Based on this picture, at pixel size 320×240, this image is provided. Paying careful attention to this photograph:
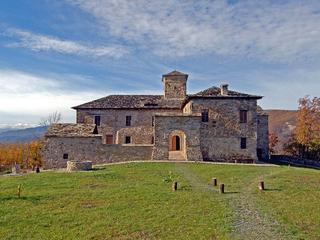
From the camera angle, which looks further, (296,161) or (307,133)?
(307,133)

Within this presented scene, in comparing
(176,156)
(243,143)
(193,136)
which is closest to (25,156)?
(176,156)

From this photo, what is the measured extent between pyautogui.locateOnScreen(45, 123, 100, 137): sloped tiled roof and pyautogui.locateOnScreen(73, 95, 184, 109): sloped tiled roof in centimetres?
628

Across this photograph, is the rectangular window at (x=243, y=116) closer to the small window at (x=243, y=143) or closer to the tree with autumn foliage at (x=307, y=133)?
the small window at (x=243, y=143)

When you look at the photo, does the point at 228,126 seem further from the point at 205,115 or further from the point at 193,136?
the point at 193,136

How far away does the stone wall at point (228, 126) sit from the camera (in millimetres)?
35531

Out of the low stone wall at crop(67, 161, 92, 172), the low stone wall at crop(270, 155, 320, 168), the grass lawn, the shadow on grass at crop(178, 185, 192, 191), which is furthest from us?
the low stone wall at crop(270, 155, 320, 168)

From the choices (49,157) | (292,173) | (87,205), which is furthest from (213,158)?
(87,205)

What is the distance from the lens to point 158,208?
1519cm

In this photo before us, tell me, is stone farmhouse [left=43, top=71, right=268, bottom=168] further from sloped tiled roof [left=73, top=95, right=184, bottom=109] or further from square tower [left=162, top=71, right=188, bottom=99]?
square tower [left=162, top=71, right=188, bottom=99]

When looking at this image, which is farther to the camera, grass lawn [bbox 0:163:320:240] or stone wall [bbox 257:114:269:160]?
stone wall [bbox 257:114:269:160]

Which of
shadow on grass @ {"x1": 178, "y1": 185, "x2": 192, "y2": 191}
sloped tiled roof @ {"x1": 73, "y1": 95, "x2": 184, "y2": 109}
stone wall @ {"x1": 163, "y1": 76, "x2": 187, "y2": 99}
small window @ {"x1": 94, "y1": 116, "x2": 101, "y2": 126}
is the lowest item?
shadow on grass @ {"x1": 178, "y1": 185, "x2": 192, "y2": 191}

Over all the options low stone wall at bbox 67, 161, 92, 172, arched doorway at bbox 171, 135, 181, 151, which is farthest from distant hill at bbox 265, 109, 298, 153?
low stone wall at bbox 67, 161, 92, 172

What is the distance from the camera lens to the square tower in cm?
4578

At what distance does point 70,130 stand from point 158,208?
22678 millimetres
